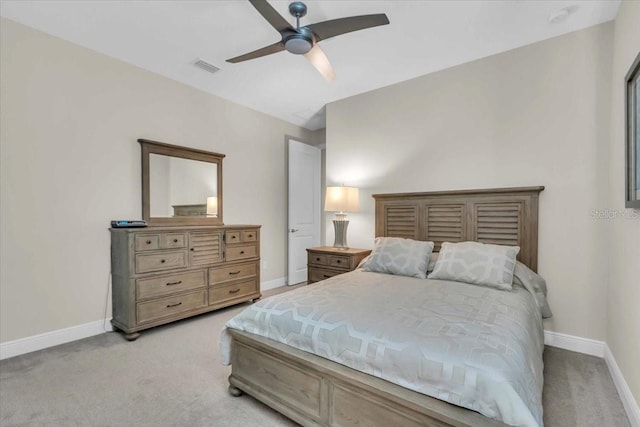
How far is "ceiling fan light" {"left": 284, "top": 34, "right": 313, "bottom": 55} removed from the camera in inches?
82.5

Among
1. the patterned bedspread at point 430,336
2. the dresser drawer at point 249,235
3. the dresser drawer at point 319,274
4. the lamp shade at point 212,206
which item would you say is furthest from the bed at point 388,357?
the lamp shade at point 212,206

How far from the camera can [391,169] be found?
371cm

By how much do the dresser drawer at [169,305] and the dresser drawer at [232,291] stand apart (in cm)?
12

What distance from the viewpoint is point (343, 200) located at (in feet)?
12.2

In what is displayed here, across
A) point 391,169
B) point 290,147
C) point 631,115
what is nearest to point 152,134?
point 290,147

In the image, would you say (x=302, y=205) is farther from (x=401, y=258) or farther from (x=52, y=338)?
(x=52, y=338)

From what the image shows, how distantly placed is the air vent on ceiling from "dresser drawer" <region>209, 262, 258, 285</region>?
7.33 feet

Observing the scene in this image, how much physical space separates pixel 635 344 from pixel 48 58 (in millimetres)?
4845

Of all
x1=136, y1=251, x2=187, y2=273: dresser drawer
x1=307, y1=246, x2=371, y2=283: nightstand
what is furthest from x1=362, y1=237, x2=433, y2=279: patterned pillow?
x1=136, y1=251, x2=187, y2=273: dresser drawer

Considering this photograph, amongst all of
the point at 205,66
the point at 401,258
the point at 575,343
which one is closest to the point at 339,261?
the point at 401,258

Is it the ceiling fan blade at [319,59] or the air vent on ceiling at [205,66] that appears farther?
the air vent on ceiling at [205,66]

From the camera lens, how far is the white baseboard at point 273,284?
4617mm

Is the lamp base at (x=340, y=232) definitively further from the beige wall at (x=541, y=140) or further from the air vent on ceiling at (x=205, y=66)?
the air vent on ceiling at (x=205, y=66)

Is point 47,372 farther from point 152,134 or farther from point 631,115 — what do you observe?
point 631,115
